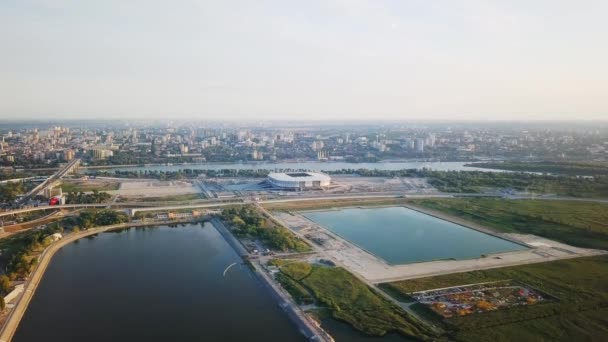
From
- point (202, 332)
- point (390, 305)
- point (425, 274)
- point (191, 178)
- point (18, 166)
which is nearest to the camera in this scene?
point (202, 332)

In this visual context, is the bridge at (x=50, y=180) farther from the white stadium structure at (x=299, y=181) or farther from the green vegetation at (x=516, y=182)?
the green vegetation at (x=516, y=182)

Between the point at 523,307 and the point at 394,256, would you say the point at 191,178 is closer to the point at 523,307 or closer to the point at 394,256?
the point at 394,256

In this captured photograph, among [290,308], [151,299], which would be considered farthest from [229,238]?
[290,308]

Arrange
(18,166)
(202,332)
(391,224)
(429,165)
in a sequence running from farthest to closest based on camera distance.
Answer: (429,165) → (18,166) → (391,224) → (202,332)

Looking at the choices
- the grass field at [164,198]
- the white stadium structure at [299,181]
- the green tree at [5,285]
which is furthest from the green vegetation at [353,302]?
the white stadium structure at [299,181]

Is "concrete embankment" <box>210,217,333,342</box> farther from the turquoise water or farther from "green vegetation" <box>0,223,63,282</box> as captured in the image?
"green vegetation" <box>0,223,63,282</box>

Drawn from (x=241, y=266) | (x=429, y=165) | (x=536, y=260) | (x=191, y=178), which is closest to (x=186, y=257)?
(x=241, y=266)

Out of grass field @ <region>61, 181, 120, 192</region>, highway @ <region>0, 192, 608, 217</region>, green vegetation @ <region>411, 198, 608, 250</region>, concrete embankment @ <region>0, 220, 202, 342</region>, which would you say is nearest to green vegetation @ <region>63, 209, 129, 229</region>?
concrete embankment @ <region>0, 220, 202, 342</region>
